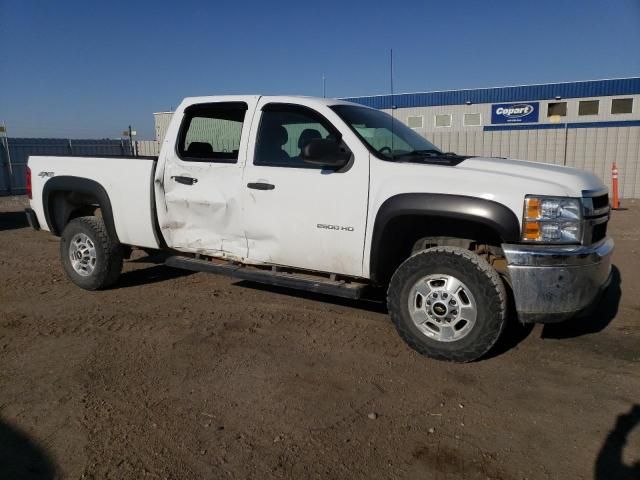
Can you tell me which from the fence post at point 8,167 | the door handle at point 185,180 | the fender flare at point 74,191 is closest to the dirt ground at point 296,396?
the fender flare at point 74,191

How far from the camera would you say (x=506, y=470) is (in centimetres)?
262

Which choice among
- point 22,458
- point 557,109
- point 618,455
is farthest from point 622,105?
point 22,458

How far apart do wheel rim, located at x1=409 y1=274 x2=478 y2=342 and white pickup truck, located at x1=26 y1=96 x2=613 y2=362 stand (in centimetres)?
1

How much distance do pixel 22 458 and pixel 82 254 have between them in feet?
11.4

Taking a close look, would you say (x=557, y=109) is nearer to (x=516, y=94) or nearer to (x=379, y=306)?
(x=516, y=94)

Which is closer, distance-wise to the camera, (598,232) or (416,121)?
(598,232)

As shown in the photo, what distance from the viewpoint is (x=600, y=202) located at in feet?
12.8

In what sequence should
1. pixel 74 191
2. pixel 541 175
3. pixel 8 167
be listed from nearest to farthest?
pixel 541 175
pixel 74 191
pixel 8 167

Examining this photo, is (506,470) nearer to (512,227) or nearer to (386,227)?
(512,227)

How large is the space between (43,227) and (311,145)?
3939 mm

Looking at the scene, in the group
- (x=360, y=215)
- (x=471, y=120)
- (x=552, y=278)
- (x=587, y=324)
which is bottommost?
(x=587, y=324)

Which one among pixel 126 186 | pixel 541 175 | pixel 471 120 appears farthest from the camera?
pixel 471 120

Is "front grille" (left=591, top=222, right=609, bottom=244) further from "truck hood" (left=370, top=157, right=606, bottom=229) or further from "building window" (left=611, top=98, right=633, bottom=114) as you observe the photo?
"building window" (left=611, top=98, right=633, bottom=114)

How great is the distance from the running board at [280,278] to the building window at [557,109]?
22724mm
